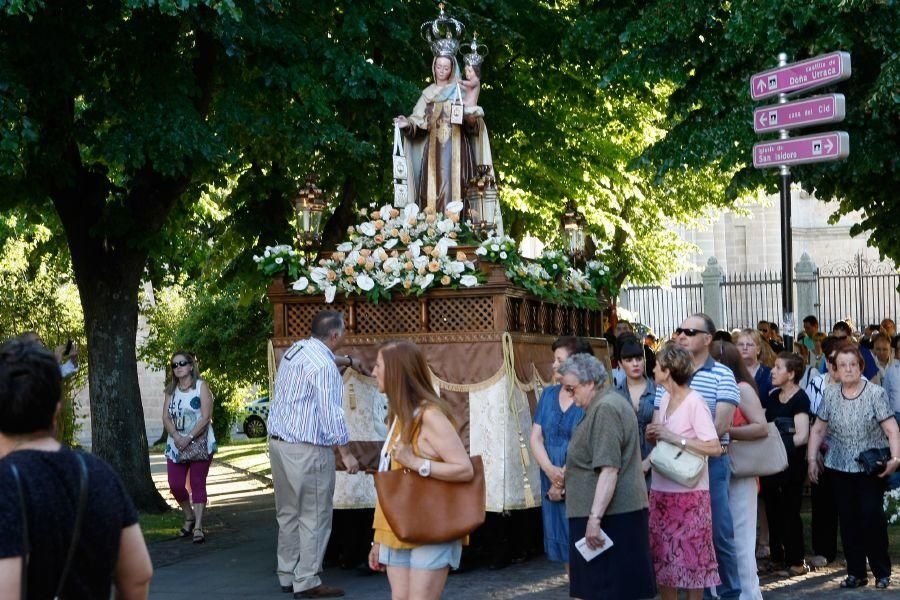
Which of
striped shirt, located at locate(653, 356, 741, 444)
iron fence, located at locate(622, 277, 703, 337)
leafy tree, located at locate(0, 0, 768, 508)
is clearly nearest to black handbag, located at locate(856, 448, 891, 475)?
striped shirt, located at locate(653, 356, 741, 444)

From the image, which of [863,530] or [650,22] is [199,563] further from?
[650,22]

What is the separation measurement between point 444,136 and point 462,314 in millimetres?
2171

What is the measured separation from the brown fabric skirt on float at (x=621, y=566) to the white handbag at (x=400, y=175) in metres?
5.63

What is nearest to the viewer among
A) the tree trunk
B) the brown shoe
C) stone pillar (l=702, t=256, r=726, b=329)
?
the brown shoe

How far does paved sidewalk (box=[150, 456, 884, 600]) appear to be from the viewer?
396 inches

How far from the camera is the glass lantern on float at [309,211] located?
1185 cm

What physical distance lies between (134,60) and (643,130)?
11.9 meters

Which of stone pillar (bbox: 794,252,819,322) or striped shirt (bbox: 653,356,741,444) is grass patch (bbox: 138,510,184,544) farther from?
stone pillar (bbox: 794,252,819,322)

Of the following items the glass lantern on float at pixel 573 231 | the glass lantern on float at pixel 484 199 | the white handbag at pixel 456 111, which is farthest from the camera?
the glass lantern on float at pixel 573 231

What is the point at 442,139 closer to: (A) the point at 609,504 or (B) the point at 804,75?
(B) the point at 804,75

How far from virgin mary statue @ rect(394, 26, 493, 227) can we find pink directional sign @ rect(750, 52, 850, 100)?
2630 millimetres

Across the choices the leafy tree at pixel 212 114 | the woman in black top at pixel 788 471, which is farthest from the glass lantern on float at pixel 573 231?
the woman in black top at pixel 788 471

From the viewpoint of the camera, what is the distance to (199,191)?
19.0 metres

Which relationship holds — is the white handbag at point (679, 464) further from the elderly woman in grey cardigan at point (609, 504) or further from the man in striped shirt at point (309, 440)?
the man in striped shirt at point (309, 440)
